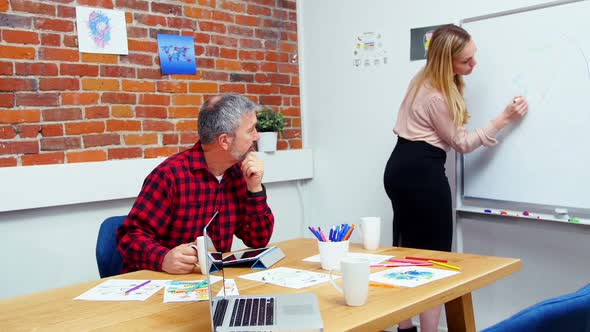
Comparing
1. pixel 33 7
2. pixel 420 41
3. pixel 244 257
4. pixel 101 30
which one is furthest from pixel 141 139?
pixel 420 41

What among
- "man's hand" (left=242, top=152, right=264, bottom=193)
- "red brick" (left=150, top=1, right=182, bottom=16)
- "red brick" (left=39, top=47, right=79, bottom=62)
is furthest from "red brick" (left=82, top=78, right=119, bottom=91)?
"man's hand" (left=242, top=152, right=264, bottom=193)

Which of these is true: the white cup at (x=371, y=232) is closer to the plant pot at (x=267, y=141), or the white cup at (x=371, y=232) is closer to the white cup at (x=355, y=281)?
the white cup at (x=355, y=281)

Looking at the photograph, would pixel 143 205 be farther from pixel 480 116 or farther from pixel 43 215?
pixel 480 116

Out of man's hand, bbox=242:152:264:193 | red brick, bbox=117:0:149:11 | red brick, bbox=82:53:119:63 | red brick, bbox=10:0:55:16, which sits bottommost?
man's hand, bbox=242:152:264:193

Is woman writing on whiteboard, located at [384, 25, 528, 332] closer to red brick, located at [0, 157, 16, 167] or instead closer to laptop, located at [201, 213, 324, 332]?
laptop, located at [201, 213, 324, 332]

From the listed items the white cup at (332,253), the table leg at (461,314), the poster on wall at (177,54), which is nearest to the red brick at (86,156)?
the poster on wall at (177,54)

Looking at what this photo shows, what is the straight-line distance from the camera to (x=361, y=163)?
A: 3.52 metres

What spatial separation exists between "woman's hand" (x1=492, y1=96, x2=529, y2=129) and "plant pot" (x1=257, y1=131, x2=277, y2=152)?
1327 mm

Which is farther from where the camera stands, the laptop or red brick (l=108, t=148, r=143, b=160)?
red brick (l=108, t=148, r=143, b=160)

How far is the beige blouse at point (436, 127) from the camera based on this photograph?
2.56 metres

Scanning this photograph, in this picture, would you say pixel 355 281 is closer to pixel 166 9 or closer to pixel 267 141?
pixel 267 141

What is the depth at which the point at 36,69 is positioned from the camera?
106 inches

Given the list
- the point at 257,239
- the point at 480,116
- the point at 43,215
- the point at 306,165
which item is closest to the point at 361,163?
the point at 306,165

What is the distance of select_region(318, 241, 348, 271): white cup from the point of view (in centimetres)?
165
